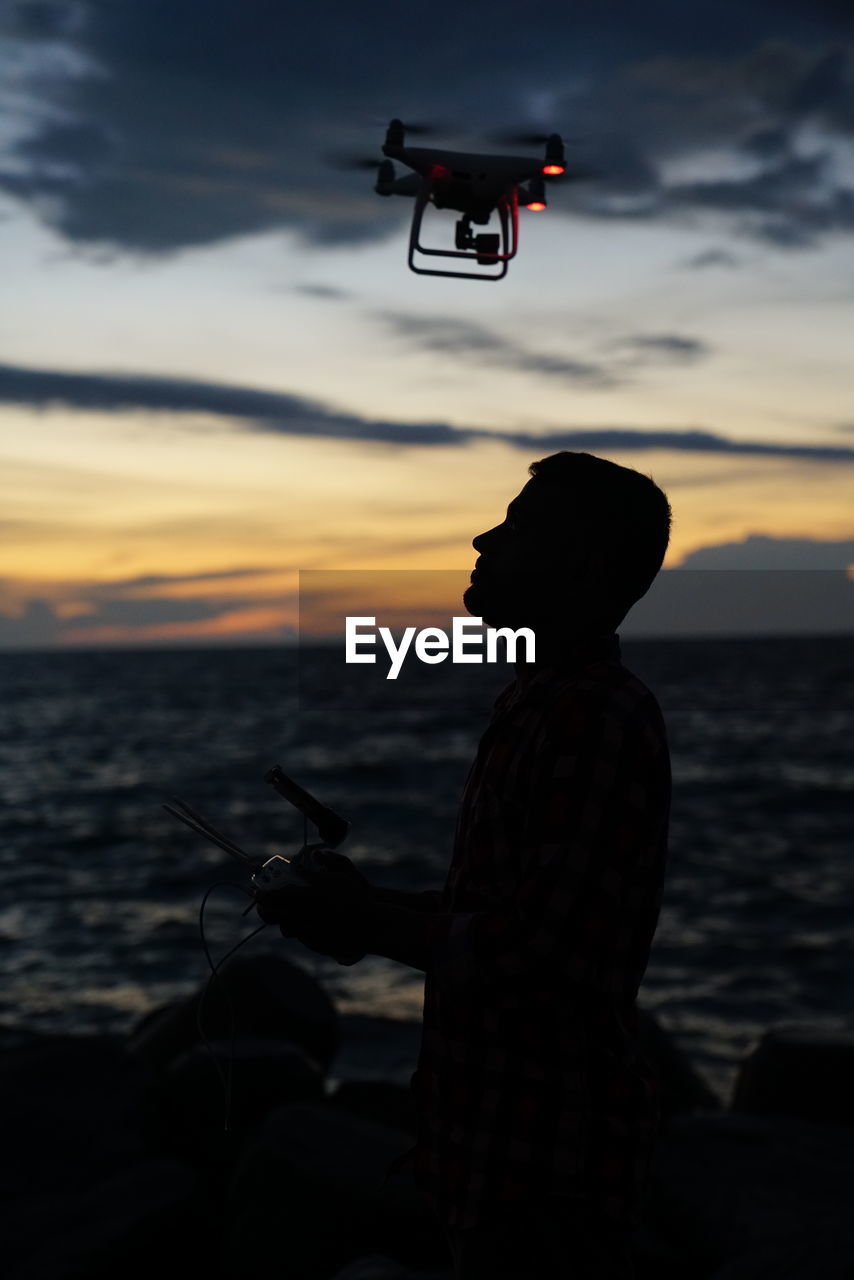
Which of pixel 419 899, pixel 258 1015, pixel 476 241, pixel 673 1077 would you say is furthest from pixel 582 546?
pixel 673 1077

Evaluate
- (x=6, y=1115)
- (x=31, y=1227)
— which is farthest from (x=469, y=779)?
(x=6, y=1115)

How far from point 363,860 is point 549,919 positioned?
21427 millimetres

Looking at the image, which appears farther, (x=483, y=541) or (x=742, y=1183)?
(x=742, y=1183)

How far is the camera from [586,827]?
204 cm

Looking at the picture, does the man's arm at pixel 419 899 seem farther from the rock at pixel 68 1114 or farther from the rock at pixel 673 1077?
the rock at pixel 673 1077

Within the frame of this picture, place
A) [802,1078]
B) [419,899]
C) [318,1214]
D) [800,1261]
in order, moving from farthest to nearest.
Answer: [802,1078], [318,1214], [800,1261], [419,899]

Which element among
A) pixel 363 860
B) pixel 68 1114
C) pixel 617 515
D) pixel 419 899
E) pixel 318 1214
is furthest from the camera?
pixel 363 860

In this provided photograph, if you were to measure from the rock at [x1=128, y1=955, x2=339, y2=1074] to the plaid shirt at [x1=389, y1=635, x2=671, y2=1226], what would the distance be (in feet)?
22.1

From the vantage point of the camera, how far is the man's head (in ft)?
7.51

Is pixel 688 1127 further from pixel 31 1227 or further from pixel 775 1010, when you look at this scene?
pixel 775 1010

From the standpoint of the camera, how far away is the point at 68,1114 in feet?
23.1

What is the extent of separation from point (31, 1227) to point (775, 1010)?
9530mm

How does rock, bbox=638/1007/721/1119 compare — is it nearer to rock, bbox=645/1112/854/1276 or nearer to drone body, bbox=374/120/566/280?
rock, bbox=645/1112/854/1276

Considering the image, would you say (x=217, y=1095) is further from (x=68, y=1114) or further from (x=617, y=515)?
(x=617, y=515)
